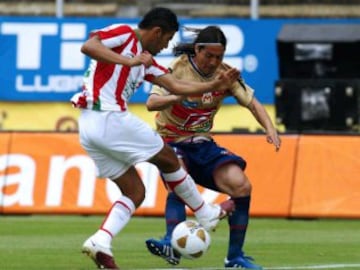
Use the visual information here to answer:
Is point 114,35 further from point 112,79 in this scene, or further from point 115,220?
point 115,220

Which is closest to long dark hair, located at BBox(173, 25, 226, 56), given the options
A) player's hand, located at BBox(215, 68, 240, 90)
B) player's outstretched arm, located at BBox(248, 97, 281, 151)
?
player's outstretched arm, located at BBox(248, 97, 281, 151)

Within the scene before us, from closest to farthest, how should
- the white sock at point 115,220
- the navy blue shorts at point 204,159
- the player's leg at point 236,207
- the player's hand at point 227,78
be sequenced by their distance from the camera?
the player's hand at point 227,78 → the white sock at point 115,220 → the player's leg at point 236,207 → the navy blue shorts at point 204,159

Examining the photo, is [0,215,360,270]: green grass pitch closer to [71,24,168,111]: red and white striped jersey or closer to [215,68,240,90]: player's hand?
[71,24,168,111]: red and white striped jersey

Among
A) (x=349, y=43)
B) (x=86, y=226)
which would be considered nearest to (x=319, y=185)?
(x=86, y=226)

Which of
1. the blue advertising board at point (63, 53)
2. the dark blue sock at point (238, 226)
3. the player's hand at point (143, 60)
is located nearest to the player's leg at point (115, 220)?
the dark blue sock at point (238, 226)

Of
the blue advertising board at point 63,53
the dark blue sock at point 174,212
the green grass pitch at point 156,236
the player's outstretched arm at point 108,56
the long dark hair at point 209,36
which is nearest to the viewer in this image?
the player's outstretched arm at point 108,56

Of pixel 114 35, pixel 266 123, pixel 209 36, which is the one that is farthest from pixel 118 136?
pixel 266 123

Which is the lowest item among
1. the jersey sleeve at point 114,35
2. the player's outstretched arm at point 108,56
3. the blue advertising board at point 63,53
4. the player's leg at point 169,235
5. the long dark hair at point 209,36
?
the blue advertising board at point 63,53

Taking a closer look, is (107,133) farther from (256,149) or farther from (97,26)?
(97,26)

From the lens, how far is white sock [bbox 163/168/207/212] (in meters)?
11.8

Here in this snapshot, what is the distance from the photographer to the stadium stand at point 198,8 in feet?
87.1

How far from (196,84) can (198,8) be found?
15.8 metres

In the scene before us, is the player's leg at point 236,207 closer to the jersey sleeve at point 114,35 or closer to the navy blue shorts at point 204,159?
the navy blue shorts at point 204,159

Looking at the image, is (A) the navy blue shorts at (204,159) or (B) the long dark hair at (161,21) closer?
(B) the long dark hair at (161,21)
